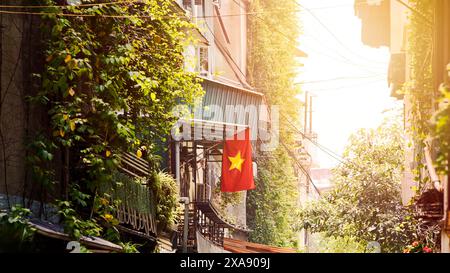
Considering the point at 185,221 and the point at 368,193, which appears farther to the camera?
the point at 368,193

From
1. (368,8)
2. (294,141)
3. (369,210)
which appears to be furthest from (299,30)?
(369,210)

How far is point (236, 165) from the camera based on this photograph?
92.0 ft

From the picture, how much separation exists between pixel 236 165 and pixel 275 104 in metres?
10.7

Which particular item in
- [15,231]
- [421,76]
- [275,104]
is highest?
[421,76]

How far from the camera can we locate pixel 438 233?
18.1 m

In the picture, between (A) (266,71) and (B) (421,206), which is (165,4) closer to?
(B) (421,206)

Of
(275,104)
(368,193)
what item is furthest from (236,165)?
(275,104)

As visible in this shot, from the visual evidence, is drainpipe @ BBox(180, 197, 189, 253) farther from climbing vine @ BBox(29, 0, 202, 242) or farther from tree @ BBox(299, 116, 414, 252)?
climbing vine @ BBox(29, 0, 202, 242)

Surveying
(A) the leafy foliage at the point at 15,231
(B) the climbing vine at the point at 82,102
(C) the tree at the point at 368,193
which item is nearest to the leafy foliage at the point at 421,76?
(B) the climbing vine at the point at 82,102

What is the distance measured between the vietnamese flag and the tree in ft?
8.27

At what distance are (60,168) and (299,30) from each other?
26454 millimetres

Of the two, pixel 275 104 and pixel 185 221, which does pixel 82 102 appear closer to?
pixel 185 221

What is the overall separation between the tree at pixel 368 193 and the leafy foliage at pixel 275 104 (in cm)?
860

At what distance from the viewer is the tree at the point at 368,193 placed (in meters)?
25.1
